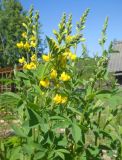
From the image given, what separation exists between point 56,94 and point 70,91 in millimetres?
120

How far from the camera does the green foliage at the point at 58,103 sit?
221 centimetres

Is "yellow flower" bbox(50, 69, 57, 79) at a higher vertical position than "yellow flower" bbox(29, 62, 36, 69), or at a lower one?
lower

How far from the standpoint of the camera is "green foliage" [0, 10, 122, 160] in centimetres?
221

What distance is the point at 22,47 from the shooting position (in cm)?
274

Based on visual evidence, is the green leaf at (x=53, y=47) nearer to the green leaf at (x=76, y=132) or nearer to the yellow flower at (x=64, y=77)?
the yellow flower at (x=64, y=77)

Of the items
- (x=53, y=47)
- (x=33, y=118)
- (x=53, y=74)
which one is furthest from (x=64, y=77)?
(x=33, y=118)

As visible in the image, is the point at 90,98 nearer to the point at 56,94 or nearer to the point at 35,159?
the point at 56,94

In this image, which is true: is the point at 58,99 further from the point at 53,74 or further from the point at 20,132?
the point at 20,132

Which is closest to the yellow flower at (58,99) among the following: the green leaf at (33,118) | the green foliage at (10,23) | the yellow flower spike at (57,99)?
the yellow flower spike at (57,99)

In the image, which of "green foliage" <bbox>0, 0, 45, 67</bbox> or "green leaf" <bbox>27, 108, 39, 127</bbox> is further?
"green foliage" <bbox>0, 0, 45, 67</bbox>

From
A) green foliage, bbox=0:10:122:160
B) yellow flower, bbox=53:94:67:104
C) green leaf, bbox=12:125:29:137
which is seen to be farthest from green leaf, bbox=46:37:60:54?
green leaf, bbox=12:125:29:137

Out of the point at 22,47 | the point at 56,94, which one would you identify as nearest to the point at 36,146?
the point at 56,94

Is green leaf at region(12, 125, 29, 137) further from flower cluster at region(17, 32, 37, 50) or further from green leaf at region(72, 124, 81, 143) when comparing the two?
flower cluster at region(17, 32, 37, 50)

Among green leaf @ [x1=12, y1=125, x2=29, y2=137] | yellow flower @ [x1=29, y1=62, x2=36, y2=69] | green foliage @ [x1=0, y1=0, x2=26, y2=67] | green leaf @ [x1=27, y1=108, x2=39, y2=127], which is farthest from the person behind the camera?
green foliage @ [x1=0, y1=0, x2=26, y2=67]
